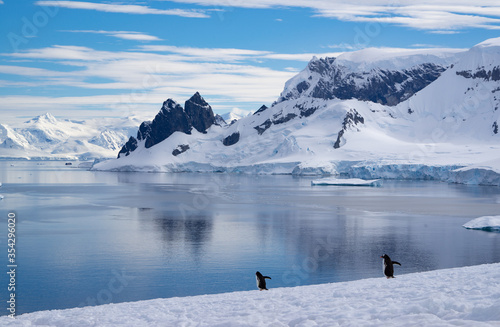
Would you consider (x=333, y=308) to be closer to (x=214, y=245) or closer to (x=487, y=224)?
(x=214, y=245)

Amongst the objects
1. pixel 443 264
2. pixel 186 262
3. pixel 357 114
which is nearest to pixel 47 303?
pixel 186 262

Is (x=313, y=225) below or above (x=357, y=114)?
below

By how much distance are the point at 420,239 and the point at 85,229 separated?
87.2 ft

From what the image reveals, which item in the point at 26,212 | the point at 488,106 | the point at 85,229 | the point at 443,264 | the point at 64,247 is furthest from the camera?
Answer: the point at 488,106

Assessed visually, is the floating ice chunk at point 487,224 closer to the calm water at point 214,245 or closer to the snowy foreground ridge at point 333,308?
the calm water at point 214,245

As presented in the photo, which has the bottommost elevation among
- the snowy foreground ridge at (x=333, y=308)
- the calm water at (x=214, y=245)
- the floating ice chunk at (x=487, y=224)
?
the calm water at (x=214, y=245)

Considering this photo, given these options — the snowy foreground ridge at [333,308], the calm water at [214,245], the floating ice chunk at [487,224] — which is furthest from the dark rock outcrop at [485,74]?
the snowy foreground ridge at [333,308]

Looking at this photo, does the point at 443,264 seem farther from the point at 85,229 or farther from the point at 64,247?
the point at 85,229

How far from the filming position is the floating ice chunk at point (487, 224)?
4381cm

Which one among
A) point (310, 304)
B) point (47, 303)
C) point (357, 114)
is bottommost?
point (47, 303)

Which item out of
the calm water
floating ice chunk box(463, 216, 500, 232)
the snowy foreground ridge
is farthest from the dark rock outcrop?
the snowy foreground ridge

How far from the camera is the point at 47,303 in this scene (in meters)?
22.3

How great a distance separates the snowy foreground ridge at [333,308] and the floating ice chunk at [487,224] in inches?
1073

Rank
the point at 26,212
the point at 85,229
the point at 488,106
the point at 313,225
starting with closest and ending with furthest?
Answer: the point at 85,229 → the point at 313,225 → the point at 26,212 → the point at 488,106
